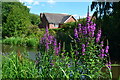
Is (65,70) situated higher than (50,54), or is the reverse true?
(50,54)

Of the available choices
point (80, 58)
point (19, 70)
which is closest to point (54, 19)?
point (19, 70)

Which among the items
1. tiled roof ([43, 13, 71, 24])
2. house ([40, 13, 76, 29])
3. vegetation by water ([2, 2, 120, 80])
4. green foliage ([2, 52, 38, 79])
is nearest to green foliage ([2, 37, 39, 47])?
green foliage ([2, 52, 38, 79])

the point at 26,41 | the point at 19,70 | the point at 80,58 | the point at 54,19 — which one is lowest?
the point at 19,70

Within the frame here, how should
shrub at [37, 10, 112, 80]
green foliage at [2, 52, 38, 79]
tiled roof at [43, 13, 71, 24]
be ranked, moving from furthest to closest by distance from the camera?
tiled roof at [43, 13, 71, 24] < green foliage at [2, 52, 38, 79] < shrub at [37, 10, 112, 80]

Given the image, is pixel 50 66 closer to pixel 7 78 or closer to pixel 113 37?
pixel 7 78

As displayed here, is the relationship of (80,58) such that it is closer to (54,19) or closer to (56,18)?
(54,19)

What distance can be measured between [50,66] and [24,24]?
2262cm

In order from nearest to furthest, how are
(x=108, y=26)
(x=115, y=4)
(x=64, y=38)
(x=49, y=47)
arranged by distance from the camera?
(x=49, y=47) → (x=115, y=4) → (x=108, y=26) → (x=64, y=38)

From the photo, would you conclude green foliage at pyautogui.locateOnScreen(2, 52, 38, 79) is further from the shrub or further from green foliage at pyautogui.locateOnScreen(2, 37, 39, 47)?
green foliage at pyautogui.locateOnScreen(2, 37, 39, 47)

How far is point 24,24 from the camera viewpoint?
26.4 meters

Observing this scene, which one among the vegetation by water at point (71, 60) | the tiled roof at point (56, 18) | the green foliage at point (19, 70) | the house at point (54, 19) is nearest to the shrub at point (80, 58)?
the vegetation by water at point (71, 60)

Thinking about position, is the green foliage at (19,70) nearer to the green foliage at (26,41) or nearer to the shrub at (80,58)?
the shrub at (80,58)

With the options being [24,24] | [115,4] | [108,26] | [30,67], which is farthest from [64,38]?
[24,24]

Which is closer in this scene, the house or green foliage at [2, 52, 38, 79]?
green foliage at [2, 52, 38, 79]
